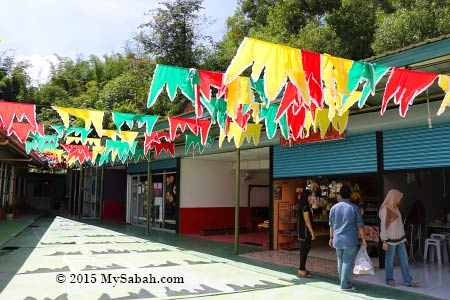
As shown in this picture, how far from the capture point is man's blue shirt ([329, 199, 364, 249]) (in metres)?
5.61

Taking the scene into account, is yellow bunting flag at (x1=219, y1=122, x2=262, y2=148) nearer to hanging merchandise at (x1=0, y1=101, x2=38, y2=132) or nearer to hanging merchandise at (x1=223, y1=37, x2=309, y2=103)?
hanging merchandise at (x1=223, y1=37, x2=309, y2=103)

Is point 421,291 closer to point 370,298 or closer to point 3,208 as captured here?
point 370,298

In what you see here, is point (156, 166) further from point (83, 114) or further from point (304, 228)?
point (304, 228)

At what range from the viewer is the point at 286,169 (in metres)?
9.57

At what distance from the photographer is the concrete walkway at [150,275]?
5.52 meters

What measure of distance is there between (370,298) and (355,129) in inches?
129

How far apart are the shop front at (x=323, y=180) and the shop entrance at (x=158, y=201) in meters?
4.60

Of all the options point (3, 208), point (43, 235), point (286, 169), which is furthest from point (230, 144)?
point (3, 208)

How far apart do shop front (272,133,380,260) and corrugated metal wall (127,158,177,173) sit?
196 inches

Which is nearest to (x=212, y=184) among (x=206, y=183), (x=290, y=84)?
(x=206, y=183)

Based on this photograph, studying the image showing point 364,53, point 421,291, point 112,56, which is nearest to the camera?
point 421,291

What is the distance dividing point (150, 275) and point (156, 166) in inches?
342

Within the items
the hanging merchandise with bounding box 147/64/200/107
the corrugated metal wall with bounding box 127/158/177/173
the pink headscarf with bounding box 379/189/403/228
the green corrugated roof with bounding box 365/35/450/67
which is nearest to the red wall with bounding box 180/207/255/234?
the corrugated metal wall with bounding box 127/158/177/173

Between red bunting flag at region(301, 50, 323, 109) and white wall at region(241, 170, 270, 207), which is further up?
red bunting flag at region(301, 50, 323, 109)
